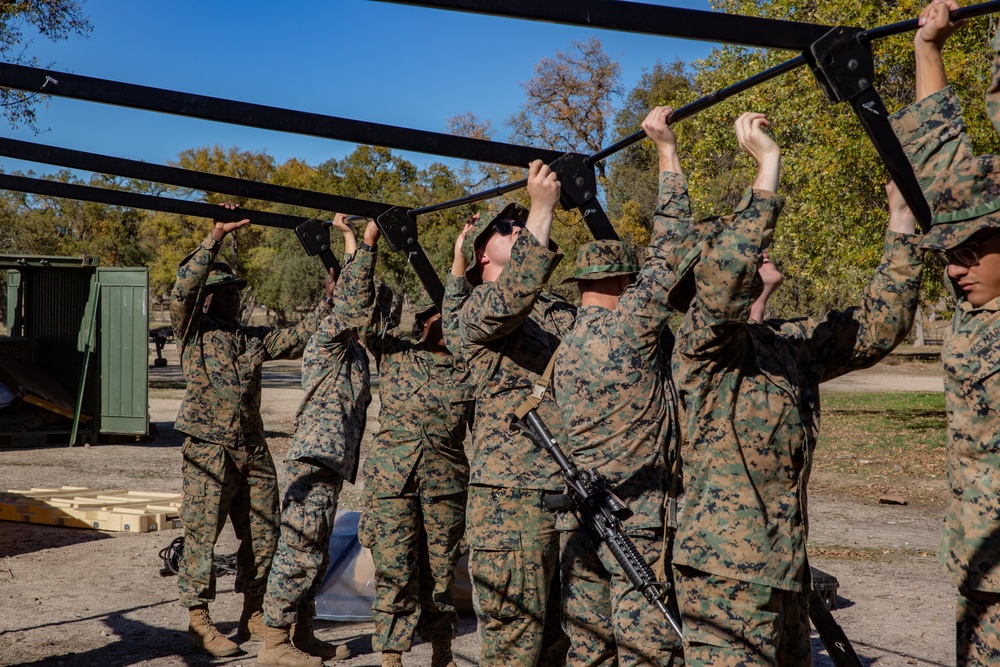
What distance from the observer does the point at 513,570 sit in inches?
169

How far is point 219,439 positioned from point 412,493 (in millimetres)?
1615

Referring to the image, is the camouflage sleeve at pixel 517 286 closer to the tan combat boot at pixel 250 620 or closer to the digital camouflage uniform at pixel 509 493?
the digital camouflage uniform at pixel 509 493

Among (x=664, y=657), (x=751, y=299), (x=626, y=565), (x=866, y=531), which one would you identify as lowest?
(x=866, y=531)

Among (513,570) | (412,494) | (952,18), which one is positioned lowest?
(513,570)

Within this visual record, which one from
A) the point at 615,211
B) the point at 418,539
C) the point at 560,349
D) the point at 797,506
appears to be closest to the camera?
the point at 797,506

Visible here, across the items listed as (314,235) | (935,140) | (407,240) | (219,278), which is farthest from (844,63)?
(219,278)

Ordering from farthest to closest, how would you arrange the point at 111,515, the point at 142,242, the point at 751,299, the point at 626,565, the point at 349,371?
1. the point at 142,242
2. the point at 111,515
3. the point at 349,371
4. the point at 626,565
5. the point at 751,299

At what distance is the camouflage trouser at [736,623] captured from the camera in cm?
315

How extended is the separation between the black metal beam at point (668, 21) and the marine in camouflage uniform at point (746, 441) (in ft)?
1.32

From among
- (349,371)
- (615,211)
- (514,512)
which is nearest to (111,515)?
(349,371)

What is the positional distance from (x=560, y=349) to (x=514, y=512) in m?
0.78

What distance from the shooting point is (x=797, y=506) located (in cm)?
330

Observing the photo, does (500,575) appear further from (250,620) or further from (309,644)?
(250,620)

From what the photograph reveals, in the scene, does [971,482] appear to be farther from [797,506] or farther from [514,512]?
[514,512]
